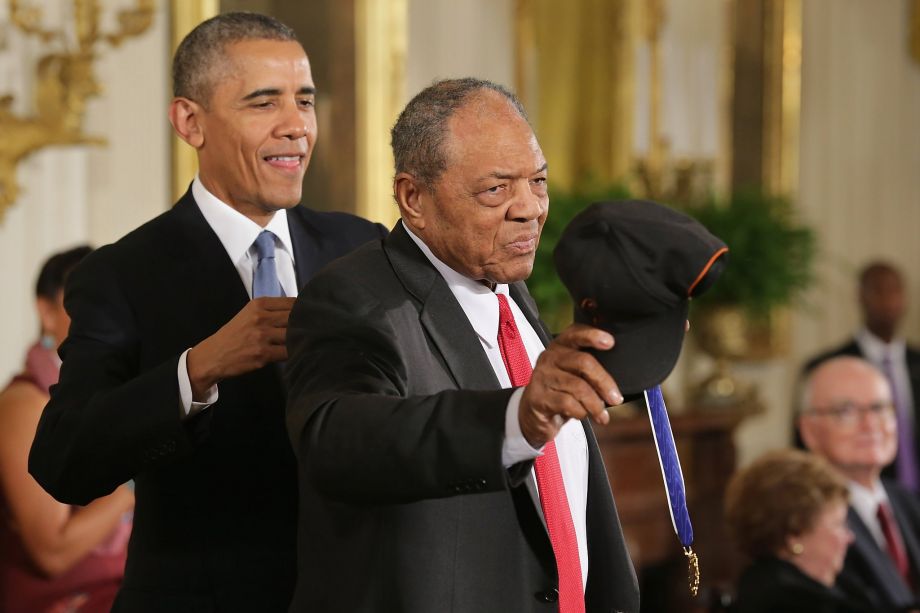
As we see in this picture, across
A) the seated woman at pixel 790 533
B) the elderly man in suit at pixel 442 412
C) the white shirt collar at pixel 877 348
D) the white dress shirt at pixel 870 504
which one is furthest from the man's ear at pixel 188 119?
the white shirt collar at pixel 877 348

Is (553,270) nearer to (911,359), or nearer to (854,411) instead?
(854,411)

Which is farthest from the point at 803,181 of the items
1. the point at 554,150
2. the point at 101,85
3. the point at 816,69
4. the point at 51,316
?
the point at 51,316

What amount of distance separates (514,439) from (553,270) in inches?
179

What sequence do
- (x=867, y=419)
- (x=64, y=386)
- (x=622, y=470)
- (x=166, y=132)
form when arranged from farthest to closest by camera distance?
(x=622, y=470)
(x=166, y=132)
(x=867, y=419)
(x=64, y=386)

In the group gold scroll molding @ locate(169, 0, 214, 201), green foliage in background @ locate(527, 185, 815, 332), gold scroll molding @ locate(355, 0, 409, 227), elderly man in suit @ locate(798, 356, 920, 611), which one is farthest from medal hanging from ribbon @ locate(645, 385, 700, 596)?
green foliage in background @ locate(527, 185, 815, 332)

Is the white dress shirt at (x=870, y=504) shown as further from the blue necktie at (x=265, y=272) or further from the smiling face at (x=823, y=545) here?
the blue necktie at (x=265, y=272)

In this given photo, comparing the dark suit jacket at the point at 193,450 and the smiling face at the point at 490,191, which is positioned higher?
the smiling face at the point at 490,191

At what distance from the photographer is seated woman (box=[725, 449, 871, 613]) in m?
3.63

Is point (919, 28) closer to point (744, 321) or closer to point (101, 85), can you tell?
point (744, 321)

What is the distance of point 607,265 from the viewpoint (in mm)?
1548

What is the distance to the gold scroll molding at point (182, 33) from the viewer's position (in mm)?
5363

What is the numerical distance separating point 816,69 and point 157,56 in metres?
5.15

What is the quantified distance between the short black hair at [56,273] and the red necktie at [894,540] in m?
2.58

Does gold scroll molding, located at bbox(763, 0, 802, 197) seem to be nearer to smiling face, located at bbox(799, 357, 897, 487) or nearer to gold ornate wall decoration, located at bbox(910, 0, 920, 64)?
gold ornate wall decoration, located at bbox(910, 0, 920, 64)
